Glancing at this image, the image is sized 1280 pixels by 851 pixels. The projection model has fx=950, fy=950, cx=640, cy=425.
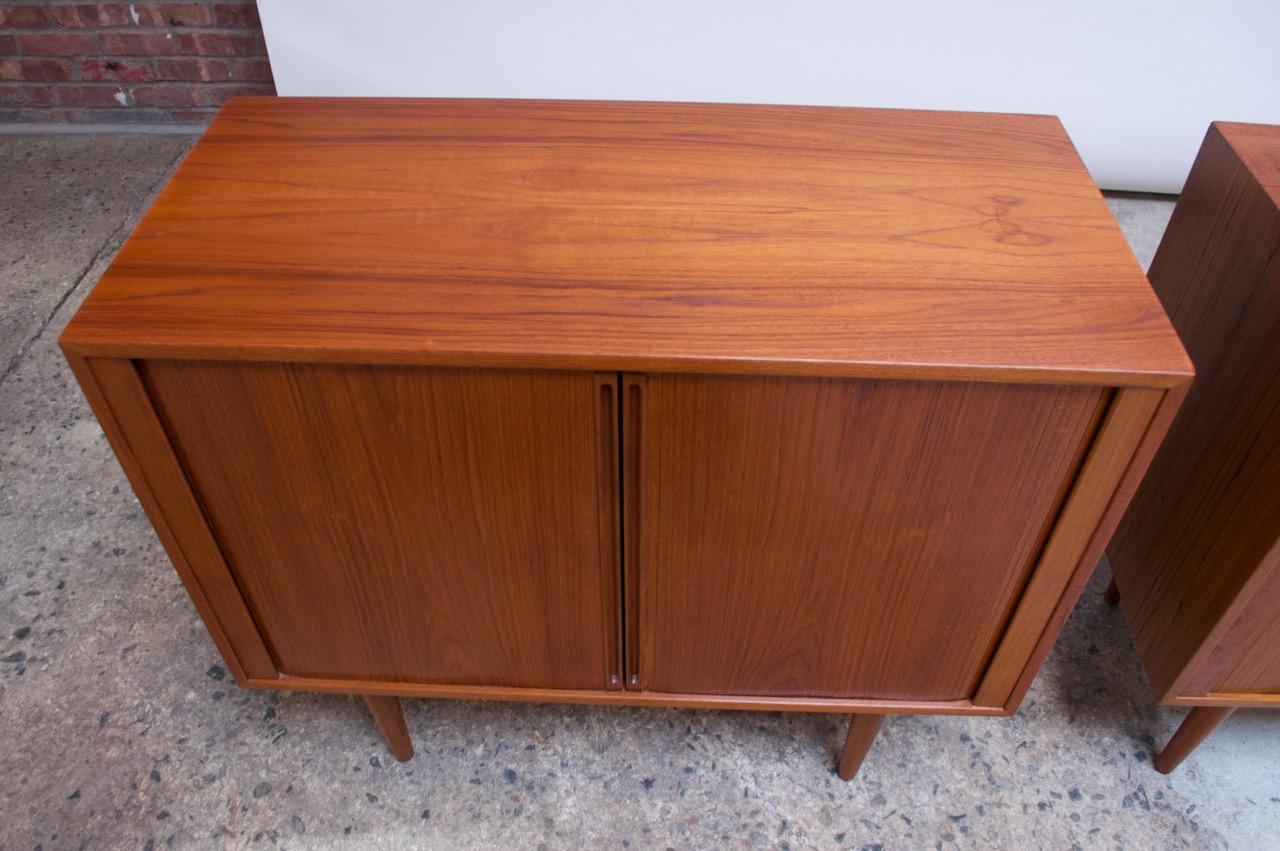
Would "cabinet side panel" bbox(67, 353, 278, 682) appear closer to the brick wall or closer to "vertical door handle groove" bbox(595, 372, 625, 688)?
"vertical door handle groove" bbox(595, 372, 625, 688)

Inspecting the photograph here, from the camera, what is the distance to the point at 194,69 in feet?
8.35

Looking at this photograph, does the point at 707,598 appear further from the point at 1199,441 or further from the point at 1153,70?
the point at 1153,70

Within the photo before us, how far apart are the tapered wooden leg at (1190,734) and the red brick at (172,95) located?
268 cm

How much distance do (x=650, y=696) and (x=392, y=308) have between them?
58 centimetres

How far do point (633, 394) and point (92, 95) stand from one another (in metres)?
2.46

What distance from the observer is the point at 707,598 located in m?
1.04

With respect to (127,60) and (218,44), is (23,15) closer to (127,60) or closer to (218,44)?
(127,60)

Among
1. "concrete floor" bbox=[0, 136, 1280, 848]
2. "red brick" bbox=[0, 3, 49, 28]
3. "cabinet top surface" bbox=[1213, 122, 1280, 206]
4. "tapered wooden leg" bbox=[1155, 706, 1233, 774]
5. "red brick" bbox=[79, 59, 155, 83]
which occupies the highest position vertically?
"cabinet top surface" bbox=[1213, 122, 1280, 206]

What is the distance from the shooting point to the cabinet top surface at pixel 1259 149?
106 cm

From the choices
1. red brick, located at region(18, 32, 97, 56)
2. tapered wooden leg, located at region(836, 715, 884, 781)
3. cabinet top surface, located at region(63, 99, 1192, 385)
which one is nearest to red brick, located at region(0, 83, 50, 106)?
red brick, located at region(18, 32, 97, 56)

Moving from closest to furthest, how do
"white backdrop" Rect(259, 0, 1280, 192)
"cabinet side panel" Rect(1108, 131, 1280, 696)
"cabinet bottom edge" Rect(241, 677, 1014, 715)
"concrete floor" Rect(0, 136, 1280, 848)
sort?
"cabinet side panel" Rect(1108, 131, 1280, 696), "cabinet bottom edge" Rect(241, 677, 1014, 715), "concrete floor" Rect(0, 136, 1280, 848), "white backdrop" Rect(259, 0, 1280, 192)

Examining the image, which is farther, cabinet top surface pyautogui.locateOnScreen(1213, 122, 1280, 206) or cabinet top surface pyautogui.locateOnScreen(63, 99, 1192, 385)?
cabinet top surface pyautogui.locateOnScreen(1213, 122, 1280, 206)

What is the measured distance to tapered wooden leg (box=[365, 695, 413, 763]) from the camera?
1237mm

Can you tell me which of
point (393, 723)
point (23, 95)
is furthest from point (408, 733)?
point (23, 95)
